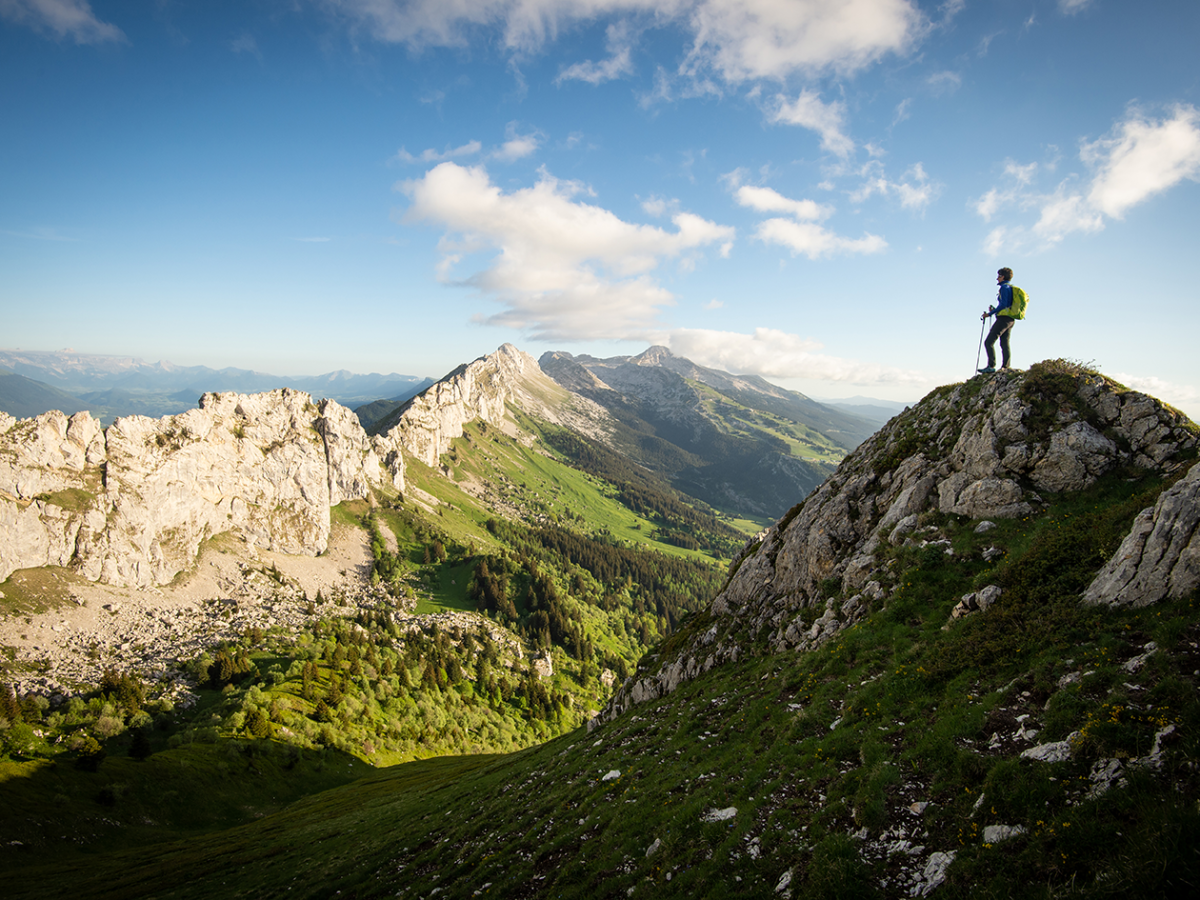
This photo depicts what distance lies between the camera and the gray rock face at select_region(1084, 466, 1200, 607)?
13.5m

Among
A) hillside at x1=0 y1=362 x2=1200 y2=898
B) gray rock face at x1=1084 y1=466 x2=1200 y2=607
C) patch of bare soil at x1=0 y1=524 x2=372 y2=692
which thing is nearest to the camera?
hillside at x1=0 y1=362 x2=1200 y2=898

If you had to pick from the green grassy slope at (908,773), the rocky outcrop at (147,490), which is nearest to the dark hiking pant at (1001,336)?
the green grassy slope at (908,773)

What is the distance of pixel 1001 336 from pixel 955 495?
14653 millimetres

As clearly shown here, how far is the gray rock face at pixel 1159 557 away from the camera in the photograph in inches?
531

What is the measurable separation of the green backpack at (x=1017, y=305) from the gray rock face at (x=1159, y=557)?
65.8 ft

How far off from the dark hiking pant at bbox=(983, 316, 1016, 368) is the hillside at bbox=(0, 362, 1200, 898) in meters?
2.49

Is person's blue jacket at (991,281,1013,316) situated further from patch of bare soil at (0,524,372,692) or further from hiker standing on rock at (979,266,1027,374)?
patch of bare soil at (0,524,372,692)

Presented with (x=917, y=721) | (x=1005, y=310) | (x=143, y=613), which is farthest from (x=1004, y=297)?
(x=143, y=613)

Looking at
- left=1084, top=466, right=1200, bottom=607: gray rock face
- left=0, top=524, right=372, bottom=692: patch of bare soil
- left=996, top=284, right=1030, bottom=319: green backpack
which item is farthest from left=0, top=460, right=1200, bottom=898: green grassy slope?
left=0, top=524, right=372, bottom=692: patch of bare soil

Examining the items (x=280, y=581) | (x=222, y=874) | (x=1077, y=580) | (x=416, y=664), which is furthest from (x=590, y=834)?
(x=280, y=581)

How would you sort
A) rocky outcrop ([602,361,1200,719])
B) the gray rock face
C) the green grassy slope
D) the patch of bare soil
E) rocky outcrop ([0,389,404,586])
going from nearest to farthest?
1. the green grassy slope
2. the gray rock face
3. rocky outcrop ([602,361,1200,719])
4. the patch of bare soil
5. rocky outcrop ([0,389,404,586])

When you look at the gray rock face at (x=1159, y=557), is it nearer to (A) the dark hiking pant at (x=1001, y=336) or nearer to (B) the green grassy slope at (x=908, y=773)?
(B) the green grassy slope at (x=908, y=773)

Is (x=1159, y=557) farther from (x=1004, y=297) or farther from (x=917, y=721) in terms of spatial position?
(x=1004, y=297)

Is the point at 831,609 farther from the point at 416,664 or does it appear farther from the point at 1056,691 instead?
the point at 416,664
